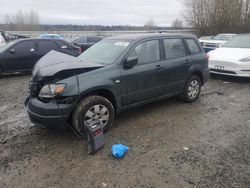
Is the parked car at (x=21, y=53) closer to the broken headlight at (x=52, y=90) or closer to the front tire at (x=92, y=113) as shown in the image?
the broken headlight at (x=52, y=90)

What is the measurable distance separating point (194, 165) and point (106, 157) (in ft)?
4.02

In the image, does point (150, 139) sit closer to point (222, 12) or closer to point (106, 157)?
point (106, 157)

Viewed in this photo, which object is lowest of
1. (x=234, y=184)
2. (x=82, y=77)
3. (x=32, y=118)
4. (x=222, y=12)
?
(x=234, y=184)

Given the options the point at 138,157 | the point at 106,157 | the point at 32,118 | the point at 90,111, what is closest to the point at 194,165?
the point at 138,157

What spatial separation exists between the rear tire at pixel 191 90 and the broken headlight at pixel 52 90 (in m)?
3.13

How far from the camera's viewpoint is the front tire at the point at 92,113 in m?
3.93

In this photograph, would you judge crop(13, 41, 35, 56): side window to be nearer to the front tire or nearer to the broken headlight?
the broken headlight

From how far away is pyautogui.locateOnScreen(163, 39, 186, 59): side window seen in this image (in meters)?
5.31

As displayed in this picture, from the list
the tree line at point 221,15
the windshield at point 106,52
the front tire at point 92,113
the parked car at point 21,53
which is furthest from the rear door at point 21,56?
the tree line at point 221,15

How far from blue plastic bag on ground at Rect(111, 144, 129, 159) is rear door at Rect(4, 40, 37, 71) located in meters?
6.98

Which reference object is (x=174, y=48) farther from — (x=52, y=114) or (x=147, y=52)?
(x=52, y=114)

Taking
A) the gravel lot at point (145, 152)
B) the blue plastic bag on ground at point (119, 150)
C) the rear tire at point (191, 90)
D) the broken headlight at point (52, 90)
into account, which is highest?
the broken headlight at point (52, 90)

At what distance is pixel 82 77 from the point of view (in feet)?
13.0

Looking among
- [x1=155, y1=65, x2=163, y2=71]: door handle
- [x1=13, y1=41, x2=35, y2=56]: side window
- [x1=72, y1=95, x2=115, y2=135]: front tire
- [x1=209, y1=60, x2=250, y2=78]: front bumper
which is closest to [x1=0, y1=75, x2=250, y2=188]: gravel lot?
[x1=72, y1=95, x2=115, y2=135]: front tire
